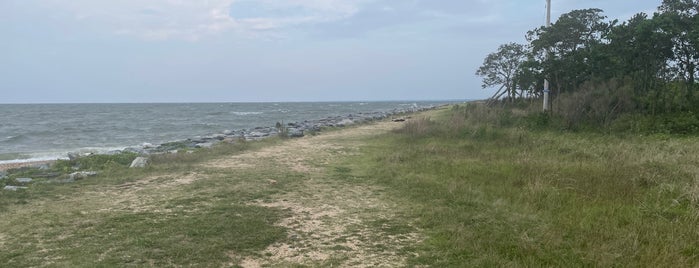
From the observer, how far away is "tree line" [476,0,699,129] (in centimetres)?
1320

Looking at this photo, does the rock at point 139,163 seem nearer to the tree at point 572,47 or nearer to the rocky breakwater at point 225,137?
the rocky breakwater at point 225,137

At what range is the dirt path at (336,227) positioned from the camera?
4.28 meters

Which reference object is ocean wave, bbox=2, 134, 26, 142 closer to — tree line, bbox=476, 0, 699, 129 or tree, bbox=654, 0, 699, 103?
tree line, bbox=476, 0, 699, 129

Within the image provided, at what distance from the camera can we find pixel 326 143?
14625mm

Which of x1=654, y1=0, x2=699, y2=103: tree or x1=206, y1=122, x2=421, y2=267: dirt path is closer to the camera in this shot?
x1=206, y1=122, x2=421, y2=267: dirt path

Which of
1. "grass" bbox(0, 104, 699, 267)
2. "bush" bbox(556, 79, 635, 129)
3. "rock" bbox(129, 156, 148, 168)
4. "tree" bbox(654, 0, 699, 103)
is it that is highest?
"tree" bbox(654, 0, 699, 103)

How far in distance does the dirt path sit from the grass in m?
0.03

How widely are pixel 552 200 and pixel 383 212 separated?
230cm

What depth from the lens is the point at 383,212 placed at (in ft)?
19.5

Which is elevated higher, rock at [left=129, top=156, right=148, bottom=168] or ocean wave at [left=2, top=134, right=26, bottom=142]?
rock at [left=129, top=156, right=148, bottom=168]

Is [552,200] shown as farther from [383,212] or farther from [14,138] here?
[14,138]

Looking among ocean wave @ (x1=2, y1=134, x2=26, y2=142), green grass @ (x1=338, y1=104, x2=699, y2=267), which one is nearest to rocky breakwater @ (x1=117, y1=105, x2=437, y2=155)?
green grass @ (x1=338, y1=104, x2=699, y2=267)

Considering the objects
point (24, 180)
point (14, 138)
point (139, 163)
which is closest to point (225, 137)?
point (139, 163)

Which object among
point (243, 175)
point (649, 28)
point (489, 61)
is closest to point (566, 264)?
point (243, 175)
